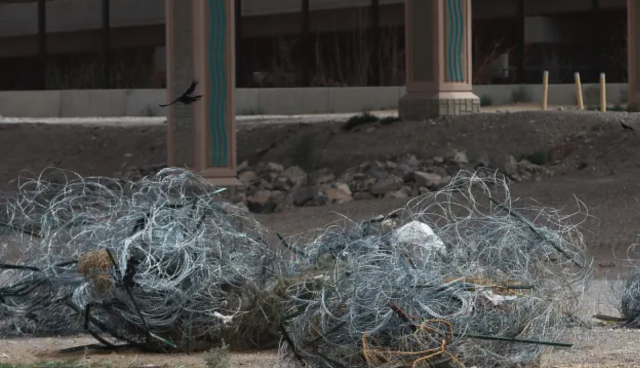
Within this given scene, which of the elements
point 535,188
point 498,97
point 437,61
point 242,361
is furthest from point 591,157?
point 242,361

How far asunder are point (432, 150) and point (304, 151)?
8.94 feet

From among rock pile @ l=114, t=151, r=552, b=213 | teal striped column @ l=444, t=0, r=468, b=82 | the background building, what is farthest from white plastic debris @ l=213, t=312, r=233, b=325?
the background building

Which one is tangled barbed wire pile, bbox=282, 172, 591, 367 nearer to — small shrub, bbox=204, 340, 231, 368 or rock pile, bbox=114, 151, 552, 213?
small shrub, bbox=204, 340, 231, 368

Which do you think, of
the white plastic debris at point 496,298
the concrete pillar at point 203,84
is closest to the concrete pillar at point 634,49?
the concrete pillar at point 203,84

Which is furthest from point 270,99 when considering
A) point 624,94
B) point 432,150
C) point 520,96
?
point 432,150

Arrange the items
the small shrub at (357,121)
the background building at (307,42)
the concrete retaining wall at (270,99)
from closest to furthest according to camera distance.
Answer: the small shrub at (357,121), the concrete retaining wall at (270,99), the background building at (307,42)

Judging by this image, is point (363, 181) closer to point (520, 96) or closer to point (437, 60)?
point (437, 60)

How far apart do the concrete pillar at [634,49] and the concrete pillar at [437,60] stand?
4.28 metres

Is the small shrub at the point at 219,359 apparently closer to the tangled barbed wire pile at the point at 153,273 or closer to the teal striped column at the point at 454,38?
the tangled barbed wire pile at the point at 153,273

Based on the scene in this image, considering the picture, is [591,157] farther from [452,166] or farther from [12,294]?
[12,294]

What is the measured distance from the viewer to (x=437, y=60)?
26828 millimetres

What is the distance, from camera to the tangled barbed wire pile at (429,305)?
826 cm

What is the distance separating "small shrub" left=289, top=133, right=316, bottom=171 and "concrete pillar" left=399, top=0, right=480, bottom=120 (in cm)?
205

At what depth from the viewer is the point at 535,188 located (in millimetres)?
21266
